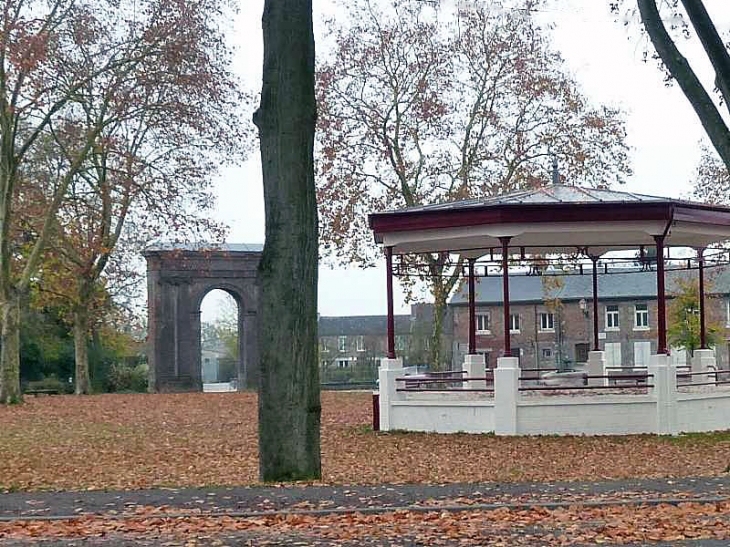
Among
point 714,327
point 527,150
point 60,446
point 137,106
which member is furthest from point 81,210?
point 714,327

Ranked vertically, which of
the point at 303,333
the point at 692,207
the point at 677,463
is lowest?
the point at 677,463

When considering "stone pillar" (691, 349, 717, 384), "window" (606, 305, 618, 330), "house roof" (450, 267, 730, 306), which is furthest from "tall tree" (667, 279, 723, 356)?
"stone pillar" (691, 349, 717, 384)

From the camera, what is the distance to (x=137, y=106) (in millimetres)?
34594

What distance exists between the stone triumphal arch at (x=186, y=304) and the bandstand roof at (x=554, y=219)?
23.2m

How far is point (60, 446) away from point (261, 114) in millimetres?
9234

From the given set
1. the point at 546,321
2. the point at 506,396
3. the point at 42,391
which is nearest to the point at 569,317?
the point at 546,321

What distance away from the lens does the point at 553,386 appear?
21250 mm

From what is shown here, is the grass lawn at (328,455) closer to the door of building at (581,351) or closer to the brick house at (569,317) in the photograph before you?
the door of building at (581,351)

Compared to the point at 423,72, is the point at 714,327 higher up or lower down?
lower down

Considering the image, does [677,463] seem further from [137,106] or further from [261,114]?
[137,106]

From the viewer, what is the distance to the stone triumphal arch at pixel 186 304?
45281 mm

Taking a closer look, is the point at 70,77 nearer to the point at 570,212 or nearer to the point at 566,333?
the point at 570,212

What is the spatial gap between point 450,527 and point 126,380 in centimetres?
4288

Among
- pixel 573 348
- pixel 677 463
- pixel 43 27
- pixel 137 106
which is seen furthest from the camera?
pixel 573 348
